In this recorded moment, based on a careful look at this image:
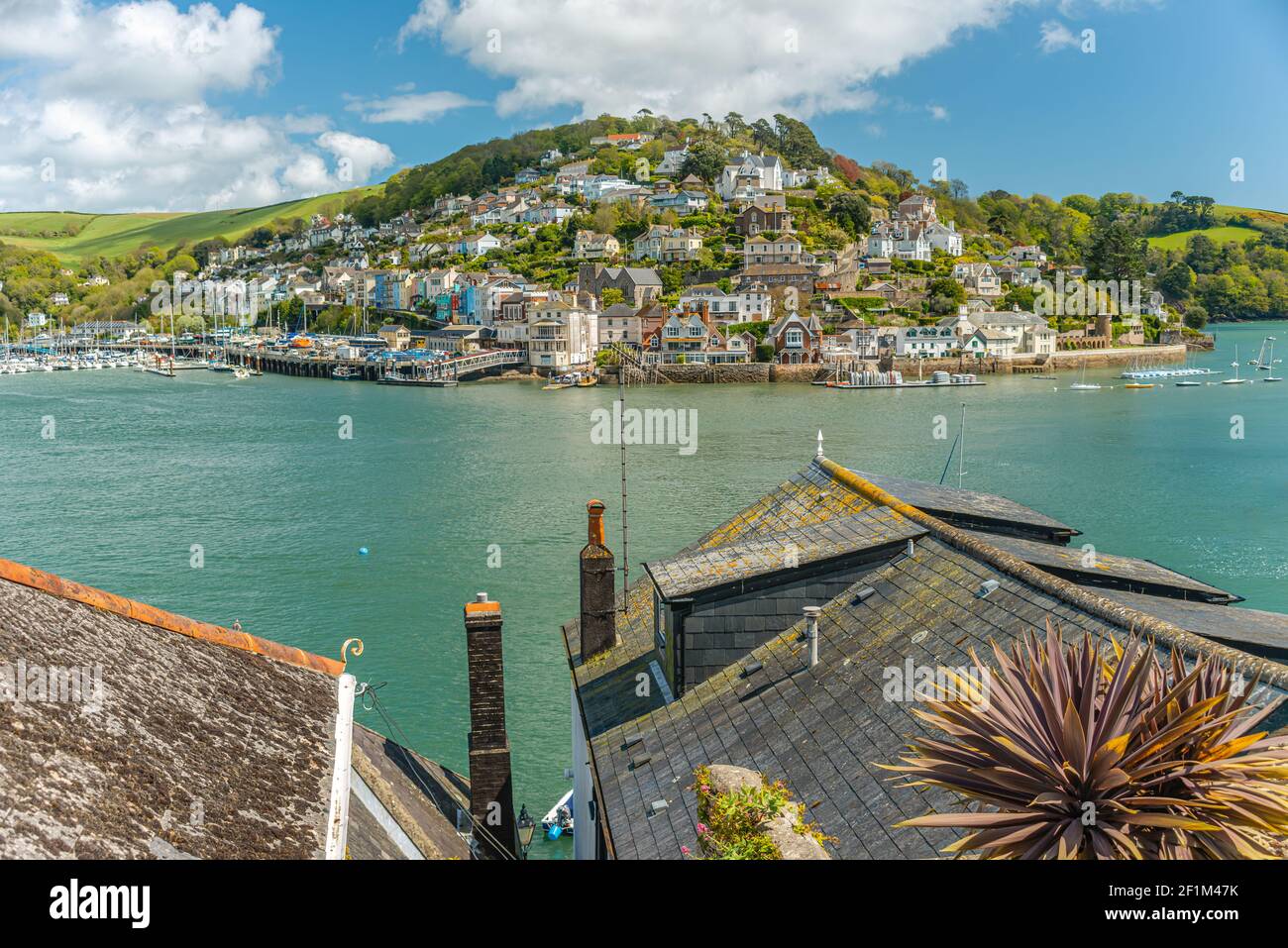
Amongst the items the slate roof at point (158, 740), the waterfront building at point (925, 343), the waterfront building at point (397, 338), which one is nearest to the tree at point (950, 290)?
the waterfront building at point (925, 343)

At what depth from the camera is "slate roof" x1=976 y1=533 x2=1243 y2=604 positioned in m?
14.3

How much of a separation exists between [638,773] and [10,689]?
7.20 meters

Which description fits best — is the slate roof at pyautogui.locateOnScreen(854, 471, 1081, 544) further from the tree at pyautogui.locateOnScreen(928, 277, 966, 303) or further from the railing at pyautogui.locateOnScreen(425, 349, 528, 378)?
the tree at pyautogui.locateOnScreen(928, 277, 966, 303)

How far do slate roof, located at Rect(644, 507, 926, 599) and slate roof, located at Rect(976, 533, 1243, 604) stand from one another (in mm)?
1560

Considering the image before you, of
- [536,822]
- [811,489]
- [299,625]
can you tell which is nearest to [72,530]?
[299,625]

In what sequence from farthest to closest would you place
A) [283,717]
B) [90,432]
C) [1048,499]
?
[90,432]
[1048,499]
[283,717]

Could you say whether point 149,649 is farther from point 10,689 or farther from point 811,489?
point 811,489

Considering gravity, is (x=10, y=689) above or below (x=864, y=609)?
above

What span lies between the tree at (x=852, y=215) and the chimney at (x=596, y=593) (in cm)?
17679

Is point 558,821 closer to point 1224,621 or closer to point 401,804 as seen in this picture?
point 401,804

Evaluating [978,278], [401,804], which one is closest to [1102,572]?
[401,804]

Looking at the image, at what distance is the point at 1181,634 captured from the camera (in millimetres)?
9094

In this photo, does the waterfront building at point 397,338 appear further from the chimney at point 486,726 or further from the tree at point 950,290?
the chimney at point 486,726

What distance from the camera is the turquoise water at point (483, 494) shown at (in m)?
33.5
